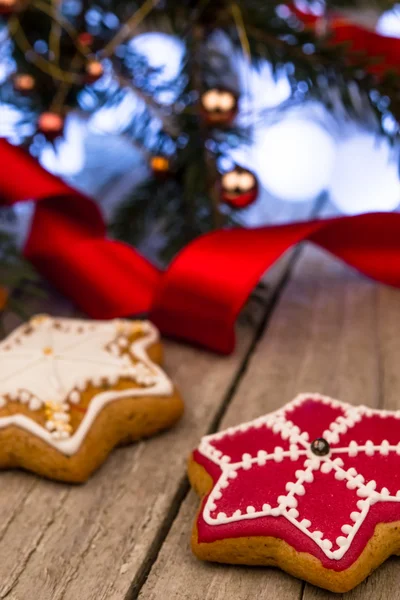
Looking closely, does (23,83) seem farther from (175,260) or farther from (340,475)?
(340,475)

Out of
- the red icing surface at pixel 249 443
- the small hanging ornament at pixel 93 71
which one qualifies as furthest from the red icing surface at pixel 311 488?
the small hanging ornament at pixel 93 71

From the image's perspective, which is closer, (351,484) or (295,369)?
(351,484)

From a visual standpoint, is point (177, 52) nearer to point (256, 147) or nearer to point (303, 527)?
point (256, 147)

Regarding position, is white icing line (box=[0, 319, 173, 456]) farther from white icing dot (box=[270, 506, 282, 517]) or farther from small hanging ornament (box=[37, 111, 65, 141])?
small hanging ornament (box=[37, 111, 65, 141])

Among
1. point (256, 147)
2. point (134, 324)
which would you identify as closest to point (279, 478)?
point (134, 324)

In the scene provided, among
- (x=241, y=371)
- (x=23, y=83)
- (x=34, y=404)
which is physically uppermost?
(x=23, y=83)

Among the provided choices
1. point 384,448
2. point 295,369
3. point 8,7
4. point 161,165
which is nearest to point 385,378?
point 295,369
